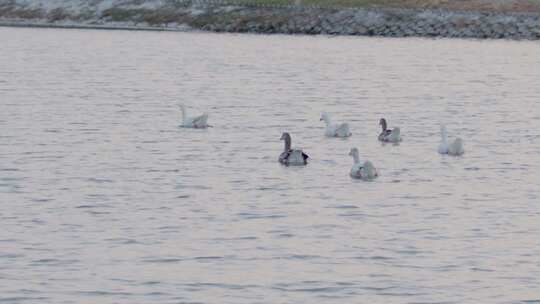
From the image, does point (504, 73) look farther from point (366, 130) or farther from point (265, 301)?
point (265, 301)

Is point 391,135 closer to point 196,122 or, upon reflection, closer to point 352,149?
point 352,149

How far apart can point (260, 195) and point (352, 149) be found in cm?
541

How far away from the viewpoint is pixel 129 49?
300 ft

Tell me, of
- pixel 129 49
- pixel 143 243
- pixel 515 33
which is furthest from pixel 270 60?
pixel 143 243

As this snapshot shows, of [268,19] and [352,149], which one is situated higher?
[352,149]

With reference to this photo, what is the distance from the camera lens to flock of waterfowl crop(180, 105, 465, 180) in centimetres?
3600

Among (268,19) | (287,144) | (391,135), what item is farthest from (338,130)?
(268,19)

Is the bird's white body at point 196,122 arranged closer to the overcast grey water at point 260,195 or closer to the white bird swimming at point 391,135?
the overcast grey water at point 260,195

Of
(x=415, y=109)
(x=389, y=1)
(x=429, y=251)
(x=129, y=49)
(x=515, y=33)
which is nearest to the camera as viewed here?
(x=429, y=251)

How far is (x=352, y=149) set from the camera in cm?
3809

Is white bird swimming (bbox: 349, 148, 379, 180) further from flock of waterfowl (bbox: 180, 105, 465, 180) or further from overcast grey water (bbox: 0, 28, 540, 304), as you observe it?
overcast grey water (bbox: 0, 28, 540, 304)

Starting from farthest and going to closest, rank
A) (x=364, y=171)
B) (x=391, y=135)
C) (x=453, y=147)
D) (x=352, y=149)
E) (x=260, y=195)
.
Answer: (x=391, y=135)
(x=453, y=147)
(x=352, y=149)
(x=364, y=171)
(x=260, y=195)

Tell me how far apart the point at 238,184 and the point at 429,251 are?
8164 millimetres

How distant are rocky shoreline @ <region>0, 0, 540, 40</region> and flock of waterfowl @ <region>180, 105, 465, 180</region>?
55.5 metres
